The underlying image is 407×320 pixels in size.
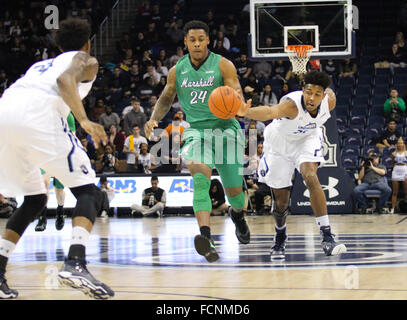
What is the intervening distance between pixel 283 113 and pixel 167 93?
3.92 feet

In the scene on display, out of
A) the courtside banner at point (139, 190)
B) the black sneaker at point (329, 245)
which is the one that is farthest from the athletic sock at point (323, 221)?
the courtside banner at point (139, 190)

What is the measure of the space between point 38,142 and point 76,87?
44 cm

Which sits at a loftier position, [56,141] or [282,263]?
[56,141]

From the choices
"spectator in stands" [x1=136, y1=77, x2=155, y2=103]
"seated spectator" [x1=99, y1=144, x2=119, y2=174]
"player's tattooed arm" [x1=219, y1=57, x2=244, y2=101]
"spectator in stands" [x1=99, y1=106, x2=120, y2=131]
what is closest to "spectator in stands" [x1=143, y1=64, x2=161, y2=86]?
"spectator in stands" [x1=136, y1=77, x2=155, y2=103]

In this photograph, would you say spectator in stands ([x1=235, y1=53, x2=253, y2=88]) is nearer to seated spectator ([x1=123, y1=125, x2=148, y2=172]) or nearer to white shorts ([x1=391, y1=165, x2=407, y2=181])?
seated spectator ([x1=123, y1=125, x2=148, y2=172])

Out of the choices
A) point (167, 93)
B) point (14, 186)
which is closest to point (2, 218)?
point (167, 93)

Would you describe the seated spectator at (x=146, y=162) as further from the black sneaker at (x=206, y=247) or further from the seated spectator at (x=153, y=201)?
the black sneaker at (x=206, y=247)

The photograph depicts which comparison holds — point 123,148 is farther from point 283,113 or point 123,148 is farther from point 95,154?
point 283,113

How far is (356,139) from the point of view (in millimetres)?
17344

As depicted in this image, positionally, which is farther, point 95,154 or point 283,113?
point 95,154

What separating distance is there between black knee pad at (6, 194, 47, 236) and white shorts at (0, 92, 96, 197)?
0.32 m

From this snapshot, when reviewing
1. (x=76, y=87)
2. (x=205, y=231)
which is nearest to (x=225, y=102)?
Answer: (x=205, y=231)

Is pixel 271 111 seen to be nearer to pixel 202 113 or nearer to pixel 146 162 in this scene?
pixel 202 113

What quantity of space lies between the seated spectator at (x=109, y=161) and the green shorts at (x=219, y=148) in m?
9.71
